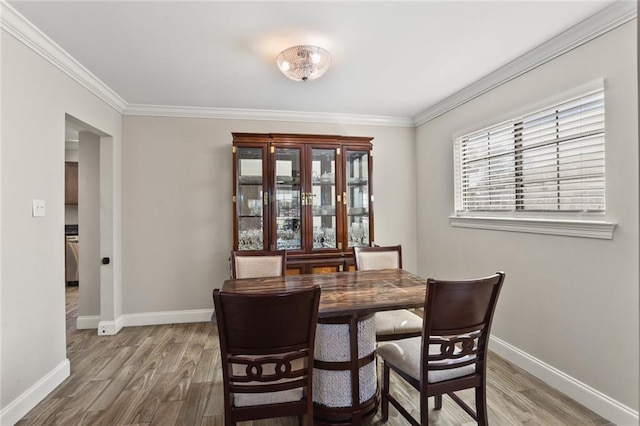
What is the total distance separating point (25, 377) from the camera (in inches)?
80.4

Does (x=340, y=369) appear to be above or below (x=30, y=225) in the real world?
below

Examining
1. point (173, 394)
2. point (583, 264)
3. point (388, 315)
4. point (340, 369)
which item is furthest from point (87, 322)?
point (583, 264)

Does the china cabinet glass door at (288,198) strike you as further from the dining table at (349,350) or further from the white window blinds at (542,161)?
the white window blinds at (542,161)

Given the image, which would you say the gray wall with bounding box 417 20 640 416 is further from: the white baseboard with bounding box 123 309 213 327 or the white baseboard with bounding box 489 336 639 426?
the white baseboard with bounding box 123 309 213 327

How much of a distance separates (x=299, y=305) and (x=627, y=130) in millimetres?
2074

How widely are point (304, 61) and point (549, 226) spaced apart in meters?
2.09

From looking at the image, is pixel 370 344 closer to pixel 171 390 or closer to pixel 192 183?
pixel 171 390

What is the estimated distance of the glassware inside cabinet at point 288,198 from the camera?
3484mm

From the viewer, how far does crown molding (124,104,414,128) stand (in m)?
3.54

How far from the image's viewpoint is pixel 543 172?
238 centimetres

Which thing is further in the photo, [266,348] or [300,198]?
[300,198]

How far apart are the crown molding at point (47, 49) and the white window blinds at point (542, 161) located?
348 cm

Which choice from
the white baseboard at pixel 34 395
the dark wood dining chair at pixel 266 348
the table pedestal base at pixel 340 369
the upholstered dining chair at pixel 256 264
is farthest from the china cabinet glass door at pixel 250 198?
the dark wood dining chair at pixel 266 348

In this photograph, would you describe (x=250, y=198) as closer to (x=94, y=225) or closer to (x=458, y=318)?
(x=94, y=225)
